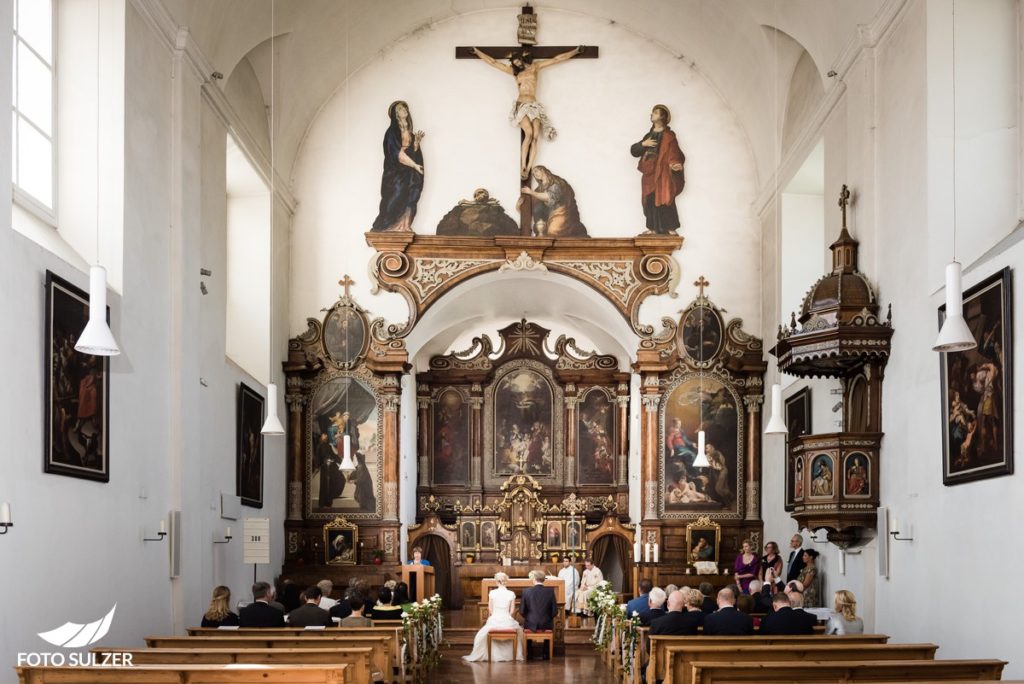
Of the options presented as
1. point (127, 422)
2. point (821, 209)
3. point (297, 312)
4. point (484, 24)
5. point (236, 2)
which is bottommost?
point (127, 422)

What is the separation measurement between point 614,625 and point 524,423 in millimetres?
10639

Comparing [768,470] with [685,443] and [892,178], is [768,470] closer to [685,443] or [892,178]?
[685,443]

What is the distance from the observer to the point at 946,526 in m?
11.2

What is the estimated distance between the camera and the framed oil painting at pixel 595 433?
82.6ft

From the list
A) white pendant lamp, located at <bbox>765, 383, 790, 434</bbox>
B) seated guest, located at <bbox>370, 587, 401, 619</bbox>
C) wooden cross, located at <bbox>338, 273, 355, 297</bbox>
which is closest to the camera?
white pendant lamp, located at <bbox>765, 383, 790, 434</bbox>

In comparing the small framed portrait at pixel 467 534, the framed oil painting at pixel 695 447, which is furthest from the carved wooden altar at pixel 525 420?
the framed oil painting at pixel 695 447

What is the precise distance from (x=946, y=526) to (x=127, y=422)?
303 inches

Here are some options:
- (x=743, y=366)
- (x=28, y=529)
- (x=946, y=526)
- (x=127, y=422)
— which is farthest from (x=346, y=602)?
(x=743, y=366)

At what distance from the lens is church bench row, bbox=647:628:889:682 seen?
Answer: 10.3 m

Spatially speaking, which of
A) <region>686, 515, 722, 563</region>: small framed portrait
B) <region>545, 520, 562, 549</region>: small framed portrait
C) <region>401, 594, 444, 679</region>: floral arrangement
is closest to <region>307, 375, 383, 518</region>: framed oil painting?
<region>401, 594, 444, 679</region>: floral arrangement

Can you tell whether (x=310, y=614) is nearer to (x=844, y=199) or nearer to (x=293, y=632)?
(x=293, y=632)

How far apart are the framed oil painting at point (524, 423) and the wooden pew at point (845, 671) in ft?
54.8

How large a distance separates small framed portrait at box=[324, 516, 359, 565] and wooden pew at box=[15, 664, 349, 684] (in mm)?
11438

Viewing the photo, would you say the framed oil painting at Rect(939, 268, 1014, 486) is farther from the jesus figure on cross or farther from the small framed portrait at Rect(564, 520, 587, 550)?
the small framed portrait at Rect(564, 520, 587, 550)
